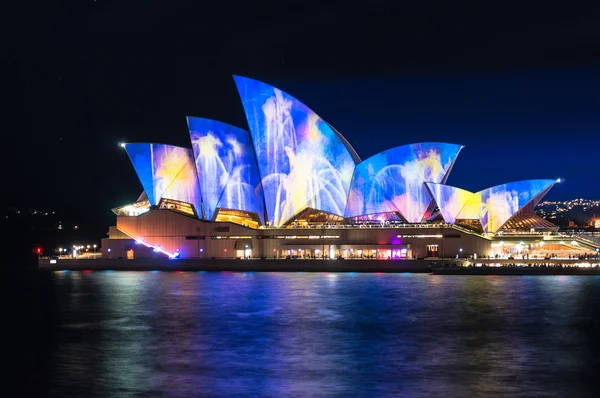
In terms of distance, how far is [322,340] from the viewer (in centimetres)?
2856

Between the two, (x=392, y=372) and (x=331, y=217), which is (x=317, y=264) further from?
(x=392, y=372)

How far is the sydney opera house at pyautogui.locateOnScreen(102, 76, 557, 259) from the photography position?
62.8m

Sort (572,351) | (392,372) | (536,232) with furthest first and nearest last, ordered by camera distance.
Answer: (536,232) → (572,351) → (392,372)

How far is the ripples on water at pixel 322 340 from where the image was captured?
70.6ft

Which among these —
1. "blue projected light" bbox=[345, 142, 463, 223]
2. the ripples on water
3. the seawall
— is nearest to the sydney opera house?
"blue projected light" bbox=[345, 142, 463, 223]

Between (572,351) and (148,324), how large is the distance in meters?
15.0

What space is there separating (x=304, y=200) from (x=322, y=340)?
117 feet

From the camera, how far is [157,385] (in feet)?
70.2

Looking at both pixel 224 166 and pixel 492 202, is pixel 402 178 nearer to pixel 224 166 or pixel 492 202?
pixel 492 202

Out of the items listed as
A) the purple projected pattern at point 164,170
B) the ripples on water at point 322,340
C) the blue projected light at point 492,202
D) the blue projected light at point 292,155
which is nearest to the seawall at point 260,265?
the blue projected light at point 292,155

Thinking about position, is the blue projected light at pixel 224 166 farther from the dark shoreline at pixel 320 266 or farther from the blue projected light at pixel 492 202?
the blue projected light at pixel 492 202

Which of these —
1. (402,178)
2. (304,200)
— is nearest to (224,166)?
(304,200)

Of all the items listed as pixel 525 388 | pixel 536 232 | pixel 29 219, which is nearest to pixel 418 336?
pixel 525 388

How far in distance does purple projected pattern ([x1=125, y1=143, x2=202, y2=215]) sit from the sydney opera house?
73mm
